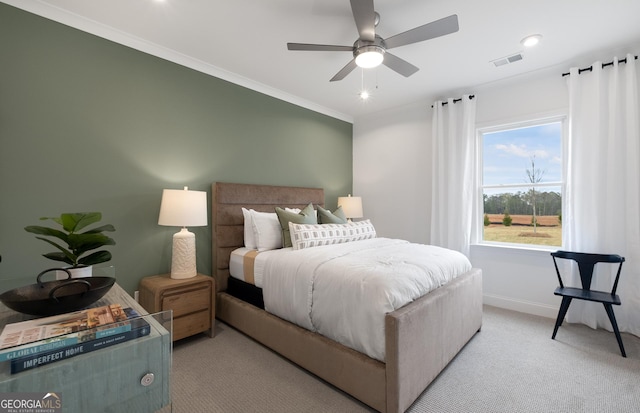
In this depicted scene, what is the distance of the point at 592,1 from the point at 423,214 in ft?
9.03

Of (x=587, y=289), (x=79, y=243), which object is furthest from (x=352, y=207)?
(x=79, y=243)

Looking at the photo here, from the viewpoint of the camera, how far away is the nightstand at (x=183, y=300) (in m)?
2.38

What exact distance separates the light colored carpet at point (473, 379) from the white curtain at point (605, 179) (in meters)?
0.41

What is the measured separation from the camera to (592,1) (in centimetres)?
215

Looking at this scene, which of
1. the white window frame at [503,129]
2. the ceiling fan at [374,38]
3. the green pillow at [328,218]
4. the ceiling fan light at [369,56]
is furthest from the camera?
the green pillow at [328,218]

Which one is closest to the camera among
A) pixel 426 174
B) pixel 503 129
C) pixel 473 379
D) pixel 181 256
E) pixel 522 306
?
pixel 473 379

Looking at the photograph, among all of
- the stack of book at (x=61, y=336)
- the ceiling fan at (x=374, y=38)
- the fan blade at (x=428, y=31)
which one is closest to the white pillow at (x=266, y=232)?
the ceiling fan at (x=374, y=38)

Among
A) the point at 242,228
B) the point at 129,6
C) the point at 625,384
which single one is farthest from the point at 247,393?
the point at 129,6

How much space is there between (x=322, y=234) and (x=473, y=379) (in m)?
1.70

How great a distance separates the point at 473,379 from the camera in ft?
6.73

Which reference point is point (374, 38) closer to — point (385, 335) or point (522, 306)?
point (385, 335)

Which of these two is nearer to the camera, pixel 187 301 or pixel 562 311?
pixel 187 301

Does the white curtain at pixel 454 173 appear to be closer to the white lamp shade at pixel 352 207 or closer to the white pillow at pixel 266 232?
the white lamp shade at pixel 352 207

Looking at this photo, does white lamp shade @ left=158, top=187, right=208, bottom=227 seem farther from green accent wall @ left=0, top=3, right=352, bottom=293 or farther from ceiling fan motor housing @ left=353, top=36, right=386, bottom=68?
ceiling fan motor housing @ left=353, top=36, right=386, bottom=68
